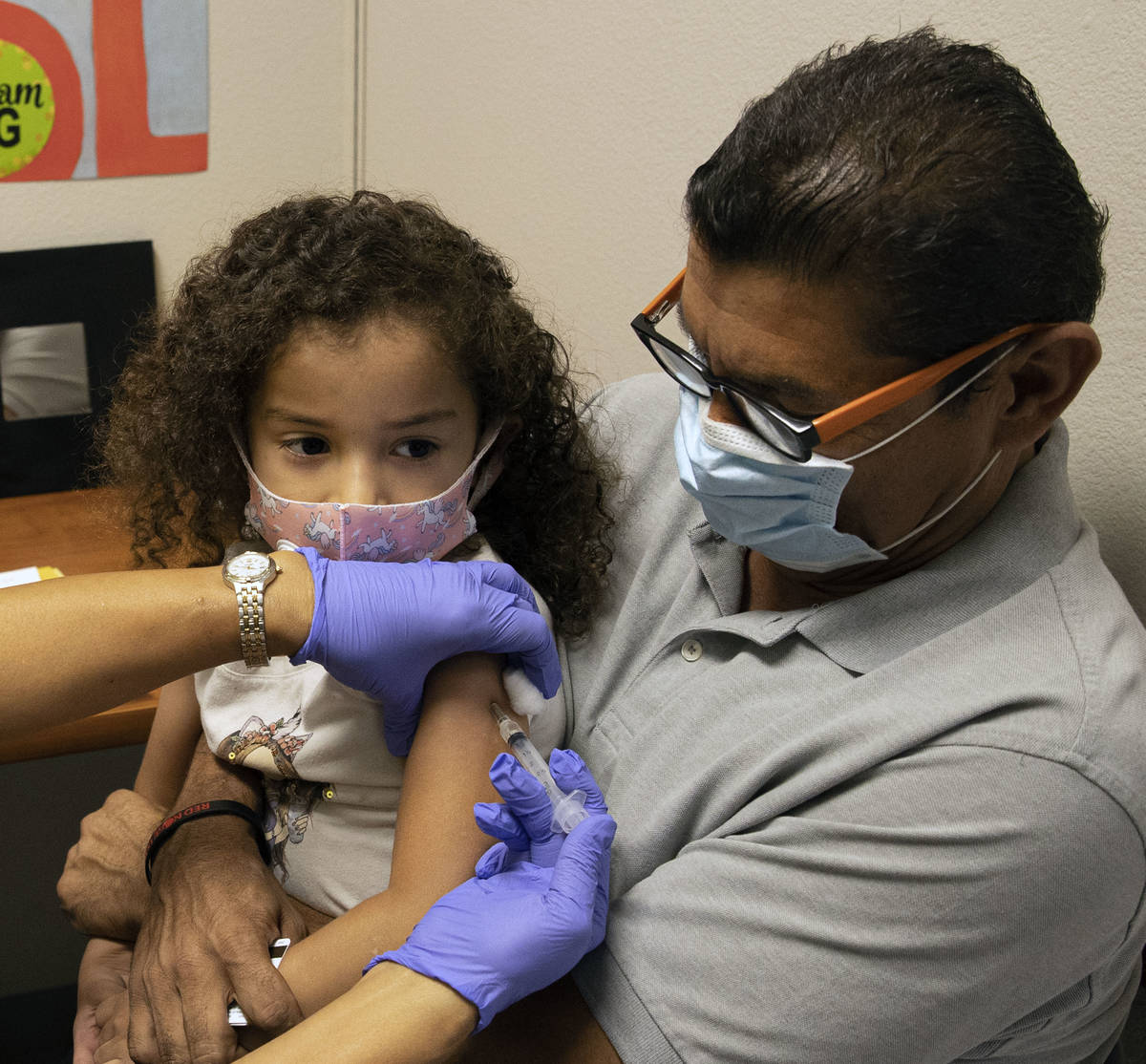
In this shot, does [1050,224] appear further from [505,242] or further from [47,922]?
[47,922]

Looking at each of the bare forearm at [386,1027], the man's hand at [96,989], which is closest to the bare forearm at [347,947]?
the bare forearm at [386,1027]

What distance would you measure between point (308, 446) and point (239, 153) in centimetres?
151

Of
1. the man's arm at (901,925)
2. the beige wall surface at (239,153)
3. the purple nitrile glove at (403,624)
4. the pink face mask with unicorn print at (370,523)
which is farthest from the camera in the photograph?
the beige wall surface at (239,153)

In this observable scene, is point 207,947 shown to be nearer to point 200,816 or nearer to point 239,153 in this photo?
point 200,816

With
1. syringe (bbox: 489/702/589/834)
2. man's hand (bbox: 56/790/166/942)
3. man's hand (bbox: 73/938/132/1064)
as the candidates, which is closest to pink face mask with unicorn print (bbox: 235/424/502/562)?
syringe (bbox: 489/702/589/834)

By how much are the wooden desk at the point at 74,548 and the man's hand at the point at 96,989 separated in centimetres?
30

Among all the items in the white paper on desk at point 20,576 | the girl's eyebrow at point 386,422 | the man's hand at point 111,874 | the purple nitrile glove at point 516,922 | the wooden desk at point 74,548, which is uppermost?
the girl's eyebrow at point 386,422

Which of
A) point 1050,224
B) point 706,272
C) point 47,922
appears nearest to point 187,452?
point 706,272

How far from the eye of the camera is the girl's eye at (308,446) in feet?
4.37

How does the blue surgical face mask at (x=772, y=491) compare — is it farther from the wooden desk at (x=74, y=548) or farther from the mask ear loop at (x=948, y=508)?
the wooden desk at (x=74, y=548)

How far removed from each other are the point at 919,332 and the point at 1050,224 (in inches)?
5.6

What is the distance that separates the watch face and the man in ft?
1.45

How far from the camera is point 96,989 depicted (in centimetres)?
145

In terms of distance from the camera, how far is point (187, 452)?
1.48m
